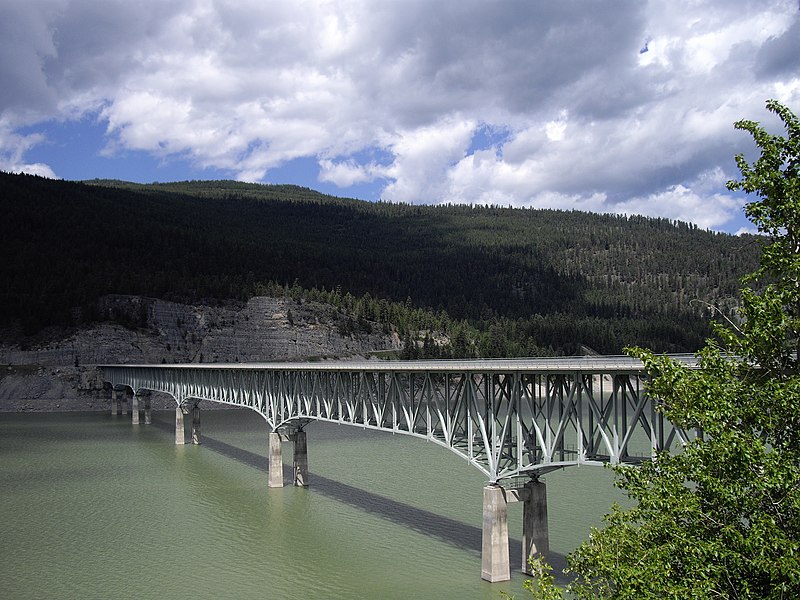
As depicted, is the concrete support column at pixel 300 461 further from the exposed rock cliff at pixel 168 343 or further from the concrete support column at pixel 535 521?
the exposed rock cliff at pixel 168 343

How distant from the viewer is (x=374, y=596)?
27.9 metres

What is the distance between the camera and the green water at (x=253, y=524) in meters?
29.8

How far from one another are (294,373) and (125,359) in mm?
89858

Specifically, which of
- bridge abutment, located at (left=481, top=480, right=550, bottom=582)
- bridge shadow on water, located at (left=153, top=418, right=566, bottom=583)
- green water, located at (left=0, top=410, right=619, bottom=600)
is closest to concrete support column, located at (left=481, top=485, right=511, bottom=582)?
bridge abutment, located at (left=481, top=480, right=550, bottom=582)

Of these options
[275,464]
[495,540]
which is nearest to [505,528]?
[495,540]

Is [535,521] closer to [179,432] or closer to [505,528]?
[505,528]

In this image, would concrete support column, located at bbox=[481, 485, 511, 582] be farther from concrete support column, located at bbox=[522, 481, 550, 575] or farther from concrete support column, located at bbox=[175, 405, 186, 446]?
concrete support column, located at bbox=[175, 405, 186, 446]

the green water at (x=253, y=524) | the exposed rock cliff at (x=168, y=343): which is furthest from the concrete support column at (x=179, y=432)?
the exposed rock cliff at (x=168, y=343)

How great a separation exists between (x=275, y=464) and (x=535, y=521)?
23733 millimetres

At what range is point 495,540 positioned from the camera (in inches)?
1133

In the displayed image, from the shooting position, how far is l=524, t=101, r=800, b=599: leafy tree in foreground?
1254 centimetres

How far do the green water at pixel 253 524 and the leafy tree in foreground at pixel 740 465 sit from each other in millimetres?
14848

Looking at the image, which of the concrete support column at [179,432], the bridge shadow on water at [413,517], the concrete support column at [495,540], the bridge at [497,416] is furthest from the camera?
the concrete support column at [179,432]

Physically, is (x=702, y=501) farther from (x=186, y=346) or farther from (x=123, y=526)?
(x=186, y=346)
